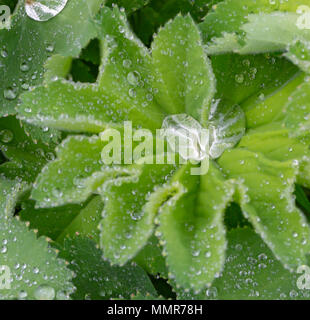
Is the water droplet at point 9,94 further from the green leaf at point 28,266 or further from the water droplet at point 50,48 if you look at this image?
the green leaf at point 28,266

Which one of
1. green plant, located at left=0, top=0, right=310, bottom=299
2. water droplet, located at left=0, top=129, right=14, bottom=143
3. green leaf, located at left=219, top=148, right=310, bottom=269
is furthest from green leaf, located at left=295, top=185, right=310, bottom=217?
water droplet, located at left=0, top=129, right=14, bottom=143

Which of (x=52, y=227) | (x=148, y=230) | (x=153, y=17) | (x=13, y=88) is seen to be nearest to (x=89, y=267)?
(x=52, y=227)

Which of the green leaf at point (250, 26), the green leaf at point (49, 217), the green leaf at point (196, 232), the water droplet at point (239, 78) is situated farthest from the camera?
the green leaf at point (49, 217)

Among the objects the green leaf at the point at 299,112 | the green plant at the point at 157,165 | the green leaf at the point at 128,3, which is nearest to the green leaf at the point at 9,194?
the green plant at the point at 157,165

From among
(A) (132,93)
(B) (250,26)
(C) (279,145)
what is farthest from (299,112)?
(A) (132,93)

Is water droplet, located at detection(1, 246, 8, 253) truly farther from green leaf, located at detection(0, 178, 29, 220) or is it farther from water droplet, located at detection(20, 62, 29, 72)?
water droplet, located at detection(20, 62, 29, 72)
